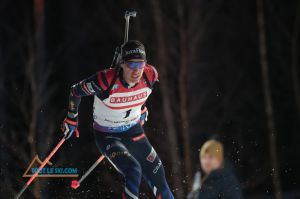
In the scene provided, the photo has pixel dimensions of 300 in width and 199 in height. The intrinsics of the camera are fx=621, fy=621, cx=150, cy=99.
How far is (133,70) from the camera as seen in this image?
225 inches

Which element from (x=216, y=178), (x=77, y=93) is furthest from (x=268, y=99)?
(x=216, y=178)

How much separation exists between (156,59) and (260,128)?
3508 millimetres

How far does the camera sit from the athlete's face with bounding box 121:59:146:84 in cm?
567

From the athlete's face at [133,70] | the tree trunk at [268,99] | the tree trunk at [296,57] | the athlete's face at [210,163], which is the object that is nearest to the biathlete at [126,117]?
the athlete's face at [133,70]

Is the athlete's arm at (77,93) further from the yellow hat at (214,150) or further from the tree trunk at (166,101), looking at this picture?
the tree trunk at (166,101)

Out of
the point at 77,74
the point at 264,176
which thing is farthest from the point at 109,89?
the point at 77,74

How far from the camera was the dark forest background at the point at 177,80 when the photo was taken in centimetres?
1159

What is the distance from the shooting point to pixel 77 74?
15047 mm

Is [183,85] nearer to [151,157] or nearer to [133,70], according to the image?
[151,157]

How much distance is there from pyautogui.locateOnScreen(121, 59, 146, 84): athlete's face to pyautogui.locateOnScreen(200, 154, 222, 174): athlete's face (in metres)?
1.20

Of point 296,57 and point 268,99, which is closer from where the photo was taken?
point 268,99

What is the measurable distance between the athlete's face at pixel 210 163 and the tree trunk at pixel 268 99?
26.3 ft

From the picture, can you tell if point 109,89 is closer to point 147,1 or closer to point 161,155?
point 161,155

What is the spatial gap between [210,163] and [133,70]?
1.30m
